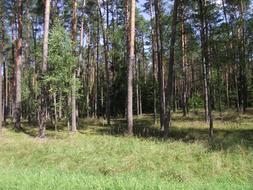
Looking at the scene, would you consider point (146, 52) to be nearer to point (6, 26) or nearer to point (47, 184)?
point (6, 26)

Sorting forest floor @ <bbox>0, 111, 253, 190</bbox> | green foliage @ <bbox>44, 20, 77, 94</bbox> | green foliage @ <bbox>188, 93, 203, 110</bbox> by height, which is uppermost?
green foliage @ <bbox>44, 20, 77, 94</bbox>

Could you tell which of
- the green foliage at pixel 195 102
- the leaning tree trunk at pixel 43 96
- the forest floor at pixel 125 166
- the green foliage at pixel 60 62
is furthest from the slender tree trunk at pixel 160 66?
the green foliage at pixel 195 102

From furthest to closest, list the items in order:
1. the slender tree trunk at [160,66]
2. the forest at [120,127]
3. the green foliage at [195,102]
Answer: the green foliage at [195,102] < the slender tree trunk at [160,66] < the forest at [120,127]

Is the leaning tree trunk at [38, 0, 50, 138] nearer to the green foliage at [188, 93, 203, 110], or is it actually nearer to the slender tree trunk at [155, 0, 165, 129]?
the slender tree trunk at [155, 0, 165, 129]

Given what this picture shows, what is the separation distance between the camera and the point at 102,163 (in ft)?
44.4

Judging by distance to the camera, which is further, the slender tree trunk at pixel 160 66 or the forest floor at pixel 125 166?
the slender tree trunk at pixel 160 66

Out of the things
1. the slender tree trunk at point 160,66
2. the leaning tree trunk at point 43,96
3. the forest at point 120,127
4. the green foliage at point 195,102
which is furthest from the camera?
the green foliage at point 195,102

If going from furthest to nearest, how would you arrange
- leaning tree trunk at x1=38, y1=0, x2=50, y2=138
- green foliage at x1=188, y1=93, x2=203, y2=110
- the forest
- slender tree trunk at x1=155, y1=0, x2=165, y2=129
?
green foliage at x1=188, y1=93, x2=203, y2=110 < slender tree trunk at x1=155, y1=0, x2=165, y2=129 < leaning tree trunk at x1=38, y1=0, x2=50, y2=138 < the forest

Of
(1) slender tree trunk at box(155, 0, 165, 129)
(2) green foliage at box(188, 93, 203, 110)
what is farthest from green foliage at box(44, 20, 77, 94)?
(2) green foliage at box(188, 93, 203, 110)

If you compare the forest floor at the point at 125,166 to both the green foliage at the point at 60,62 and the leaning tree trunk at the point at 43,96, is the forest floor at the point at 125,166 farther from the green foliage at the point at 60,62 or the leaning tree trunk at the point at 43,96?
the green foliage at the point at 60,62

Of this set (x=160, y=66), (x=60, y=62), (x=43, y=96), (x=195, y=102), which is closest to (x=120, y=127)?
(x=160, y=66)

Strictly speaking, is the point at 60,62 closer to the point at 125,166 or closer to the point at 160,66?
the point at 160,66

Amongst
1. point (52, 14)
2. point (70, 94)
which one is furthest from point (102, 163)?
point (52, 14)

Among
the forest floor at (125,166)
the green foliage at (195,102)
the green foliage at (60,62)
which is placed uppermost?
the green foliage at (60,62)
